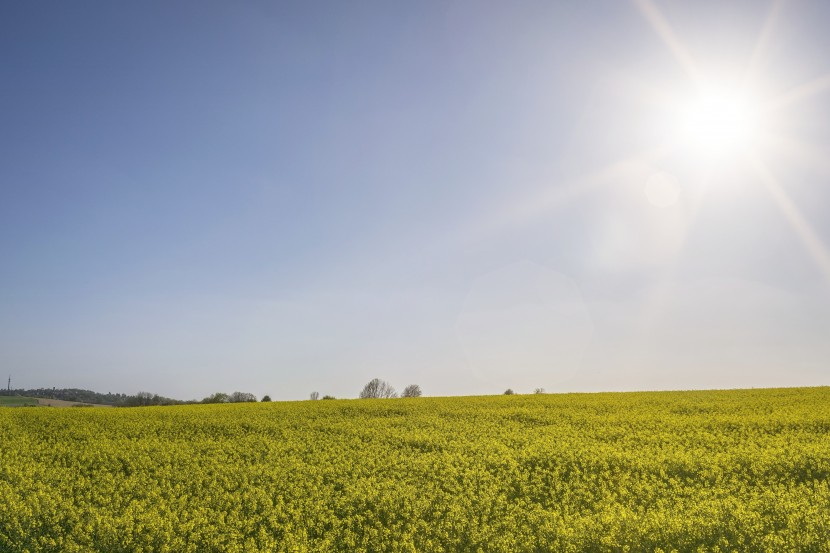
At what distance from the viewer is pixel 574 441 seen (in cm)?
2198

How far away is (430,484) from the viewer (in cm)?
1638

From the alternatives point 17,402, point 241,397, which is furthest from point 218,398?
point 17,402

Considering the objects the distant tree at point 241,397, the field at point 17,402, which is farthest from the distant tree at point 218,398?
the field at point 17,402

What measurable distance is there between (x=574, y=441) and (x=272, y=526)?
513 inches

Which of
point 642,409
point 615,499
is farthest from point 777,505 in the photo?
point 642,409

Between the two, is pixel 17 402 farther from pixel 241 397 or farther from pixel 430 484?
pixel 430 484

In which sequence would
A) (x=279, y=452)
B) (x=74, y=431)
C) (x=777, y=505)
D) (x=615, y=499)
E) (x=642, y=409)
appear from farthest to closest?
(x=642, y=409) < (x=74, y=431) < (x=279, y=452) < (x=615, y=499) < (x=777, y=505)

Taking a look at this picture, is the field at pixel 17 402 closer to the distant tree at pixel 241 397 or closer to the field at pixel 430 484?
the distant tree at pixel 241 397

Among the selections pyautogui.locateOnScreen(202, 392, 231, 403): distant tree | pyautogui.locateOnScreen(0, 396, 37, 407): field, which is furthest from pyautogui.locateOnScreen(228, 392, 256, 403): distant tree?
pyautogui.locateOnScreen(0, 396, 37, 407): field

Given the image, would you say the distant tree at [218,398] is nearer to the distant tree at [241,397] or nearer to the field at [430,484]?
the distant tree at [241,397]

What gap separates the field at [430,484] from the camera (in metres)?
12.5

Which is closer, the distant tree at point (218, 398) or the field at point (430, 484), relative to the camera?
the field at point (430, 484)

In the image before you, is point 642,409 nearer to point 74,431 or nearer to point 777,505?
point 777,505

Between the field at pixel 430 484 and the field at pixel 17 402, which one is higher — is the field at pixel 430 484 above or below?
above
